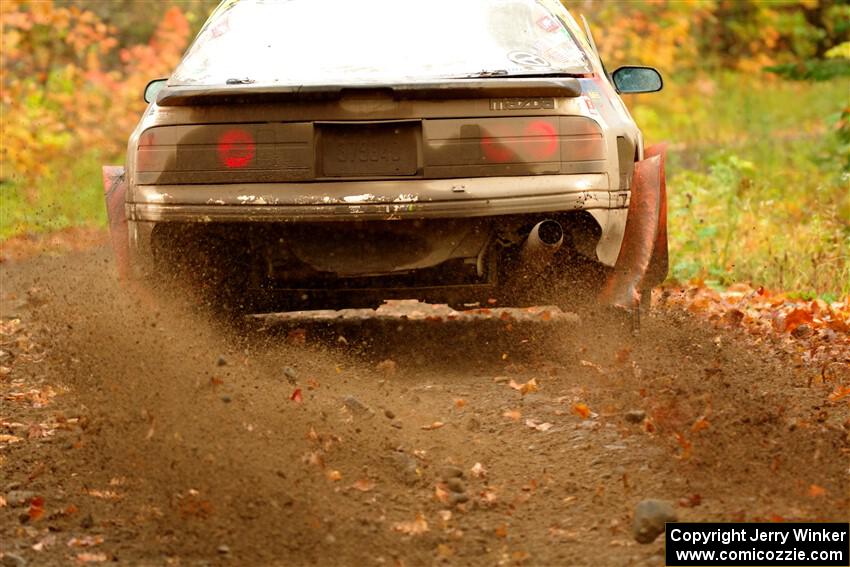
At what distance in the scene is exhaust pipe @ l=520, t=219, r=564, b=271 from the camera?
582 cm

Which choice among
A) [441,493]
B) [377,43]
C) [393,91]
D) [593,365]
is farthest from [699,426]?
[377,43]

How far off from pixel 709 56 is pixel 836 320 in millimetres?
21190

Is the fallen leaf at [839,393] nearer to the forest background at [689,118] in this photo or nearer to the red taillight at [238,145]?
the red taillight at [238,145]

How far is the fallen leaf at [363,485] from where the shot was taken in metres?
4.46

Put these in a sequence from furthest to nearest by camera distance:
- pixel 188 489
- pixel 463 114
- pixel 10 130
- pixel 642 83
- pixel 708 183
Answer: pixel 10 130, pixel 708 183, pixel 642 83, pixel 463 114, pixel 188 489

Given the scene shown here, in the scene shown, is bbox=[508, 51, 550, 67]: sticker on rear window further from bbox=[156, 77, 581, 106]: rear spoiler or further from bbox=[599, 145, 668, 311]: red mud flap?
bbox=[599, 145, 668, 311]: red mud flap

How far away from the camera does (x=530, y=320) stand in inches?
314

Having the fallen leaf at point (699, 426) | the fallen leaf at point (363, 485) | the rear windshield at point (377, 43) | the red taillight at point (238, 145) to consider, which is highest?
the rear windshield at point (377, 43)

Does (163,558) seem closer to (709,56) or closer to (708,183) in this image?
(708,183)

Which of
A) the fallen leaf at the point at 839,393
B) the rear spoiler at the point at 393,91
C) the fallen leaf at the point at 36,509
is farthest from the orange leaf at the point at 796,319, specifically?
the fallen leaf at the point at 36,509

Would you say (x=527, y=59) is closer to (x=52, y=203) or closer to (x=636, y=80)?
(x=636, y=80)

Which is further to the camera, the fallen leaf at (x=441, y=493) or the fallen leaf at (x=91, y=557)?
the fallen leaf at (x=441, y=493)

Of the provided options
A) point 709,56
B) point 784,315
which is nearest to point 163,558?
point 784,315

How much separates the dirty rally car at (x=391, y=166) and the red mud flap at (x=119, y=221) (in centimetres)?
1
